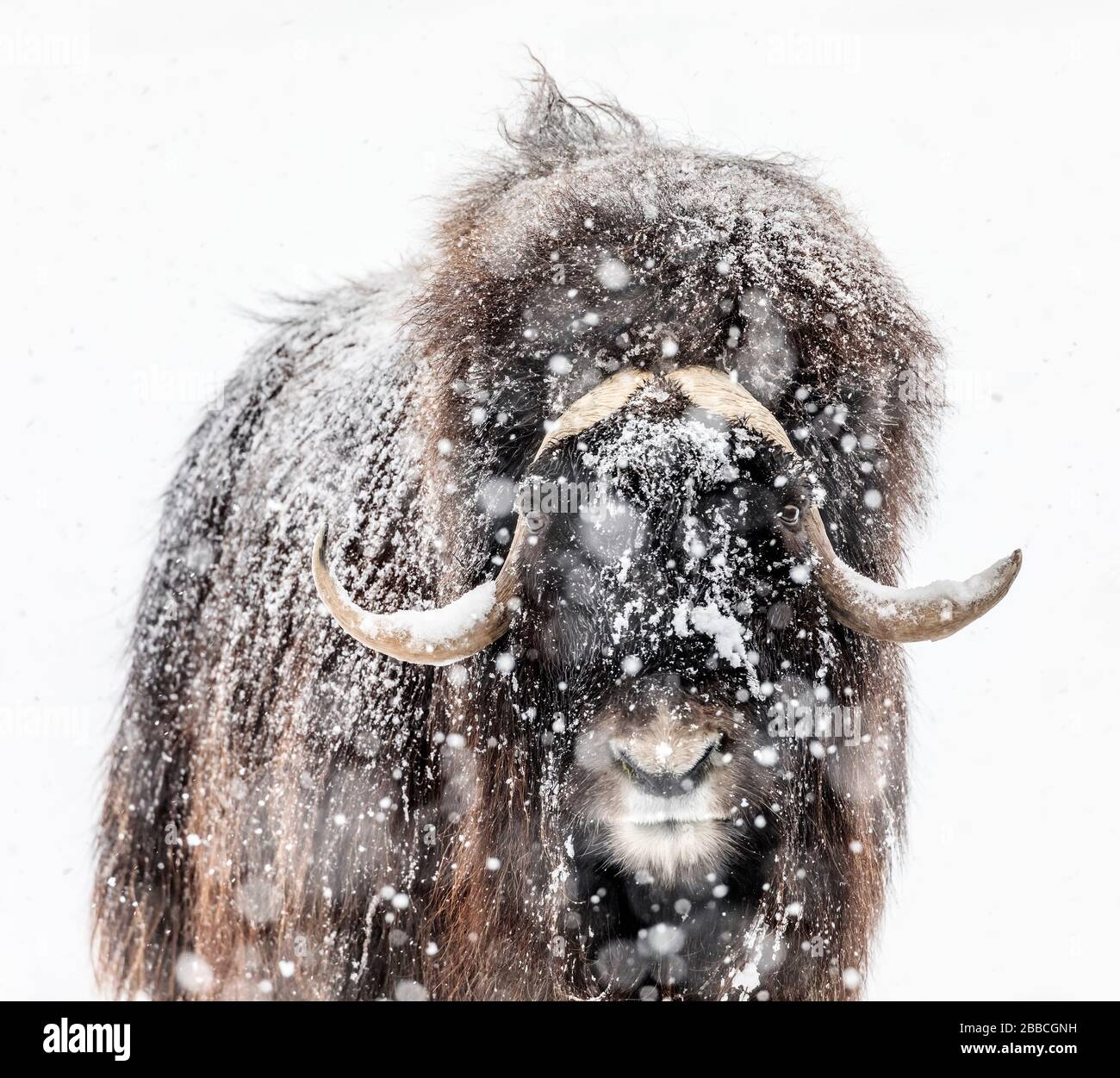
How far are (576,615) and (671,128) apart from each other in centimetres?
251

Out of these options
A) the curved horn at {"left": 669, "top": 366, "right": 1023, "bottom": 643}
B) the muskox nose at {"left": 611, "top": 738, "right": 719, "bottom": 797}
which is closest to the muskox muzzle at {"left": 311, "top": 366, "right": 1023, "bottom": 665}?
the curved horn at {"left": 669, "top": 366, "right": 1023, "bottom": 643}

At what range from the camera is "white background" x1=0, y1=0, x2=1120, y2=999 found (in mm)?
3605

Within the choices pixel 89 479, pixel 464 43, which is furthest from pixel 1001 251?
pixel 89 479

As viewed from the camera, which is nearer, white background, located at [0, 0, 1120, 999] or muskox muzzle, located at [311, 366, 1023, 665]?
muskox muzzle, located at [311, 366, 1023, 665]

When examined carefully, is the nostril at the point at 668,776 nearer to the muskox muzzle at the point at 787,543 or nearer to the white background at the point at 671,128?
the muskox muzzle at the point at 787,543

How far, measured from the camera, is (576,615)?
165cm

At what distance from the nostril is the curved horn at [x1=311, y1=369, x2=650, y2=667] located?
1.17ft

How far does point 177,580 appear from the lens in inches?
110

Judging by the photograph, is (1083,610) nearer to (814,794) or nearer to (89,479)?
(814,794)

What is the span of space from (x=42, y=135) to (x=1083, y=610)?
5.21 metres

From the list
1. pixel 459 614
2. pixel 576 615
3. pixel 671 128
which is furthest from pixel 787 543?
pixel 671 128

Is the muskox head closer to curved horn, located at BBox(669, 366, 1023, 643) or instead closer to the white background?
curved horn, located at BBox(669, 366, 1023, 643)

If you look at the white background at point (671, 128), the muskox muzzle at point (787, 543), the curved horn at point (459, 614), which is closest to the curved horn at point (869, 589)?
the muskox muzzle at point (787, 543)

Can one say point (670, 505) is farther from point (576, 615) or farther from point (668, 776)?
point (668, 776)
